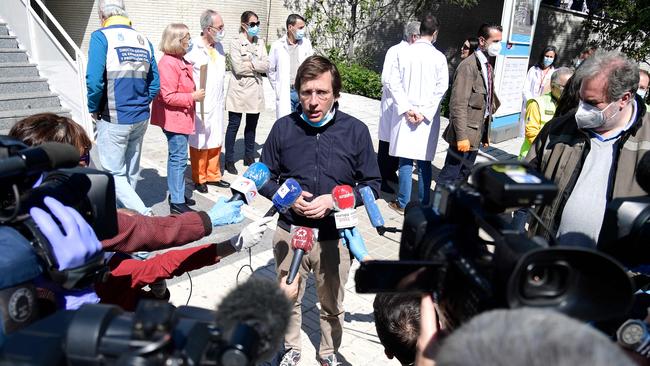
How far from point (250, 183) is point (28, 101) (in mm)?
6139

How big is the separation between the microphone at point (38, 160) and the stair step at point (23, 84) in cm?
696

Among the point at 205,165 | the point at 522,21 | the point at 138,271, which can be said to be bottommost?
the point at 205,165

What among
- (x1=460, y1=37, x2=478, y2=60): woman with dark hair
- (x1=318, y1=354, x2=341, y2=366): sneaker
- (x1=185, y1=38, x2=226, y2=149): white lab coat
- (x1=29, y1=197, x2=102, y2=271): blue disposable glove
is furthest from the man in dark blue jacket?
(x1=460, y1=37, x2=478, y2=60): woman with dark hair

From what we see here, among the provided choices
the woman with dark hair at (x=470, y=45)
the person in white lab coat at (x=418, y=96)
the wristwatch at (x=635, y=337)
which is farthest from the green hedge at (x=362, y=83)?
the wristwatch at (x=635, y=337)

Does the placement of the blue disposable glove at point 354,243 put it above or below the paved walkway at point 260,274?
above

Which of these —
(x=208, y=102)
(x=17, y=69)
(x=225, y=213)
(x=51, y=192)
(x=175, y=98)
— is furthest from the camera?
(x=17, y=69)

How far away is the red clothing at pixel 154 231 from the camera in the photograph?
2158mm

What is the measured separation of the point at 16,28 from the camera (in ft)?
26.2

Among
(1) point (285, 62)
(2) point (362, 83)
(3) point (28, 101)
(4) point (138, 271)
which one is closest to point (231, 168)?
(1) point (285, 62)

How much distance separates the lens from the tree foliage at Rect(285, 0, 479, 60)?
17094 mm

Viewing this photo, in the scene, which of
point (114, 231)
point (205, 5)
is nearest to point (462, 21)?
point (205, 5)

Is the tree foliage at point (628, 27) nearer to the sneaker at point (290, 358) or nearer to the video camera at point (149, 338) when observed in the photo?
the sneaker at point (290, 358)

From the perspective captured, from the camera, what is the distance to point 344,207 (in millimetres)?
2840

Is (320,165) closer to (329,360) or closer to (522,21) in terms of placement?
(329,360)
